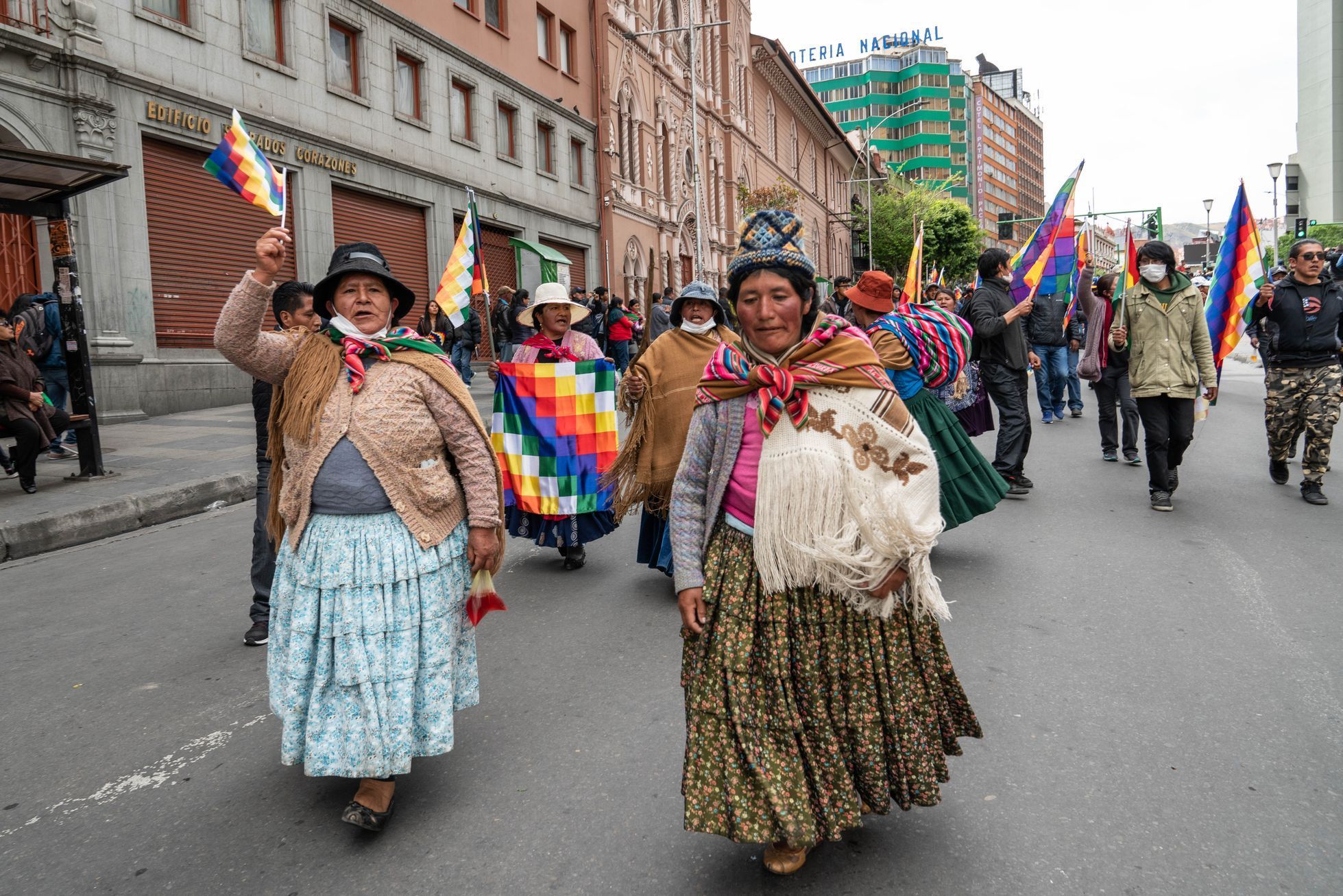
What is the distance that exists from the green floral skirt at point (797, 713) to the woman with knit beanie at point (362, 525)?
2.91ft

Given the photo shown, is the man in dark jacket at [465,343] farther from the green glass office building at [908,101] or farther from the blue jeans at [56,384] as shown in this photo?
the green glass office building at [908,101]

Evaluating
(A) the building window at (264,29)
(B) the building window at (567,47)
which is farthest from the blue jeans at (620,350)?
(B) the building window at (567,47)

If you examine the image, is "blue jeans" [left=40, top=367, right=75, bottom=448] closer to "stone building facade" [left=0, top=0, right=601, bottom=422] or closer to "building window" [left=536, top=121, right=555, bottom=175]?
"stone building facade" [left=0, top=0, right=601, bottom=422]

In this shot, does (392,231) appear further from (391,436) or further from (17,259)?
(391,436)

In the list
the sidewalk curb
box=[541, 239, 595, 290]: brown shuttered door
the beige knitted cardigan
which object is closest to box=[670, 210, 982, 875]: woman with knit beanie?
the beige knitted cardigan

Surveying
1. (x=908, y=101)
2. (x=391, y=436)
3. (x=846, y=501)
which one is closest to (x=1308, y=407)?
(x=846, y=501)

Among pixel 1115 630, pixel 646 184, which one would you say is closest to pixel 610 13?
pixel 646 184

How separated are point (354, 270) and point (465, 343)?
589 inches

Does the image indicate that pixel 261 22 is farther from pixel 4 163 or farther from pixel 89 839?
pixel 89 839

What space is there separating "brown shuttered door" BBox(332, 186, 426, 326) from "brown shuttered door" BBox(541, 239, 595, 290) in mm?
6196

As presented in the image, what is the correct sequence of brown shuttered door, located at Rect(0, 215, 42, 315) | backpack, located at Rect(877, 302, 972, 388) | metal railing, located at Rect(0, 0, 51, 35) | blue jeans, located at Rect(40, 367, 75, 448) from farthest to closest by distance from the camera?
brown shuttered door, located at Rect(0, 215, 42, 315) → metal railing, located at Rect(0, 0, 51, 35) → blue jeans, located at Rect(40, 367, 75, 448) → backpack, located at Rect(877, 302, 972, 388)

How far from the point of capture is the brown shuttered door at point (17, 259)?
497 inches

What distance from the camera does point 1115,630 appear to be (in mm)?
4711

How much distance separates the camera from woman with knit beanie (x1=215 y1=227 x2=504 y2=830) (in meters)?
2.90
